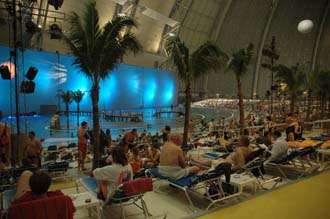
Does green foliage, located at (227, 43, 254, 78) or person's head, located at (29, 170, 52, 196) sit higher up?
green foliage, located at (227, 43, 254, 78)

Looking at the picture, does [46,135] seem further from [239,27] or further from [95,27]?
[239,27]

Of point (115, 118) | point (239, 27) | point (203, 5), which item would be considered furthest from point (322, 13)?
point (115, 118)

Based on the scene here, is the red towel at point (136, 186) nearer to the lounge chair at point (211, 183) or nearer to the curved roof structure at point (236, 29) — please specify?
the lounge chair at point (211, 183)

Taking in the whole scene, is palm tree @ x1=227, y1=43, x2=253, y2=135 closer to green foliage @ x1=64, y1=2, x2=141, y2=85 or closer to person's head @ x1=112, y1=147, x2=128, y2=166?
green foliage @ x1=64, y1=2, x2=141, y2=85

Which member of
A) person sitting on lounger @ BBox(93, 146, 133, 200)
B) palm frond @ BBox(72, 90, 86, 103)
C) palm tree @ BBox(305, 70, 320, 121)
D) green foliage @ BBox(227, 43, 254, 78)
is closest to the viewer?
person sitting on lounger @ BBox(93, 146, 133, 200)

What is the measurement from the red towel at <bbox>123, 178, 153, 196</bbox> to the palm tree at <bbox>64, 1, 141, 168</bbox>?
11.6 feet

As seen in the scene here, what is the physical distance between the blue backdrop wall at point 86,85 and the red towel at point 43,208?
13349 millimetres

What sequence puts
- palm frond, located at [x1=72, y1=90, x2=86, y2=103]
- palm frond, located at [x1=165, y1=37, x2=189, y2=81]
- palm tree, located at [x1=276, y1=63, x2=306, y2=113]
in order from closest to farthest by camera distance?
palm frond, located at [x1=165, y1=37, x2=189, y2=81], palm tree, located at [x1=276, y1=63, x2=306, y2=113], palm frond, located at [x1=72, y1=90, x2=86, y2=103]

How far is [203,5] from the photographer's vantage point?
1256 inches

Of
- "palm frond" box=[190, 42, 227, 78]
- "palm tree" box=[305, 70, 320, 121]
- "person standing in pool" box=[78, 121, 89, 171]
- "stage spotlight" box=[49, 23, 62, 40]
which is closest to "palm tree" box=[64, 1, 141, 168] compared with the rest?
"stage spotlight" box=[49, 23, 62, 40]

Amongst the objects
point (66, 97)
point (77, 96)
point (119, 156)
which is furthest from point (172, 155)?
point (77, 96)

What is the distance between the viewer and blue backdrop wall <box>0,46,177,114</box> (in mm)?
19881

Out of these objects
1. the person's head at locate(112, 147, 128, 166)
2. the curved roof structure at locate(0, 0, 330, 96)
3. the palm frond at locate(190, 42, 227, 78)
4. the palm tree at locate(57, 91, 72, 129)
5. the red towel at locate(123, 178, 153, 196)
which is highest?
the curved roof structure at locate(0, 0, 330, 96)

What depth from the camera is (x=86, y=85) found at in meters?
24.3
